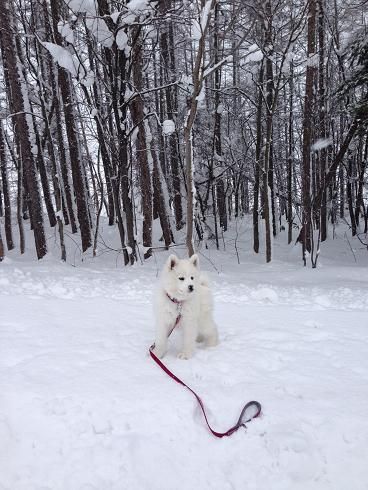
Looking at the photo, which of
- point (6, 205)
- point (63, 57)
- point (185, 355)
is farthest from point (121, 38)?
point (6, 205)

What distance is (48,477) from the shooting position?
2.79 metres

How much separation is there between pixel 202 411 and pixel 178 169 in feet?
52.1

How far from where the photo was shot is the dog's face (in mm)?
4426

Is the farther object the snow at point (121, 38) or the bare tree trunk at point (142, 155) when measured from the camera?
the bare tree trunk at point (142, 155)

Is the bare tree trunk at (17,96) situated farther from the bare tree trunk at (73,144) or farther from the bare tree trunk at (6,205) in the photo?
the bare tree trunk at (6,205)

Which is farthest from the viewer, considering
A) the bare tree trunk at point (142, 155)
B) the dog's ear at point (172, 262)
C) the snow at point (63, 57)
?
the bare tree trunk at point (142, 155)

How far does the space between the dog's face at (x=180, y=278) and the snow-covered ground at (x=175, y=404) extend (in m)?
0.81

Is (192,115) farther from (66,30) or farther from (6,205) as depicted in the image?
(6,205)

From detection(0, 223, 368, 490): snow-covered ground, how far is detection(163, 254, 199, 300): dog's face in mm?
810

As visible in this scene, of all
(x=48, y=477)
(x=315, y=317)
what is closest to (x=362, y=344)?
(x=315, y=317)

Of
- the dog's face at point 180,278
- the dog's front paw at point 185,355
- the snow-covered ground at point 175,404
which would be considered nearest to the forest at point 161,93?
the snow-covered ground at point 175,404

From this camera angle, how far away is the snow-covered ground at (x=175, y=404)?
2879 mm

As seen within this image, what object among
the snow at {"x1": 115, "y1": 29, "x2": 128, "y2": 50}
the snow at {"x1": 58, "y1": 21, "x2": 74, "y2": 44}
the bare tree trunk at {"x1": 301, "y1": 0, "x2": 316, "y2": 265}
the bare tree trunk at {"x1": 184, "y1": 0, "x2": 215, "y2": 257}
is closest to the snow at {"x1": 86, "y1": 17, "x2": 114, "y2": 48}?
the snow at {"x1": 115, "y1": 29, "x2": 128, "y2": 50}

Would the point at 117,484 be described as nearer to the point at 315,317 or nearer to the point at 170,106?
the point at 315,317
